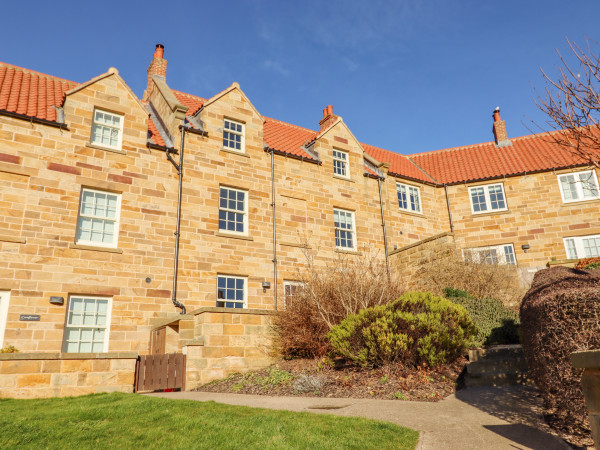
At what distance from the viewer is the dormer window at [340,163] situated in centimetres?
2191

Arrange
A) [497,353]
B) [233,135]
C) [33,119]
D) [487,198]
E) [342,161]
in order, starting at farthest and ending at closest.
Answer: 1. [487,198]
2. [342,161]
3. [233,135]
4. [33,119]
5. [497,353]

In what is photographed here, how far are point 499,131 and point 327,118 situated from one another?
11.0 meters

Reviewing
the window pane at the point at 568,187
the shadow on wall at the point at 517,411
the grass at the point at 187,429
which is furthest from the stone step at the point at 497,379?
the window pane at the point at 568,187

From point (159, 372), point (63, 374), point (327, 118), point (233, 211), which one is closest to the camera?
point (63, 374)

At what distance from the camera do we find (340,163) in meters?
22.3

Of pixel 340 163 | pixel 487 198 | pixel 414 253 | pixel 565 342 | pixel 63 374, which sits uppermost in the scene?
pixel 340 163

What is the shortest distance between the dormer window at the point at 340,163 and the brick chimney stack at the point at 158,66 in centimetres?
881

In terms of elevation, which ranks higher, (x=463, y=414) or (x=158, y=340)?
(x=158, y=340)

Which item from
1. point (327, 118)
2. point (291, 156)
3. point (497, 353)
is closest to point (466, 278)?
point (497, 353)

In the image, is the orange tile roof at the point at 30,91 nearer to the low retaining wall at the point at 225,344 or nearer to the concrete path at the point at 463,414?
the low retaining wall at the point at 225,344

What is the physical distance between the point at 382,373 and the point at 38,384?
7.37 metres

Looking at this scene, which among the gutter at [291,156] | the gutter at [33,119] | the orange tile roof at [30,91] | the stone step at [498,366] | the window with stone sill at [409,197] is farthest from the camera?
the window with stone sill at [409,197]

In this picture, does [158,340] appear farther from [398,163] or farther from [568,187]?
[568,187]

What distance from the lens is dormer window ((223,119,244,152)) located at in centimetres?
1888
